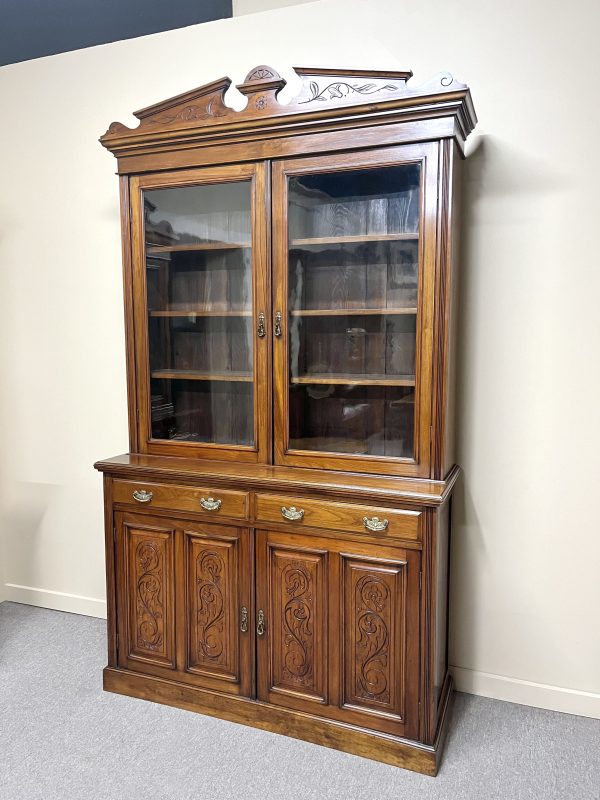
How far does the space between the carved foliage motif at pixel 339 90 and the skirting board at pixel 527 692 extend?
2.04 metres

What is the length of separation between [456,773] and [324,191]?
187 cm

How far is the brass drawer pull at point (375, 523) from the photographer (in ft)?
6.14

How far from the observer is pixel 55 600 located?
303cm

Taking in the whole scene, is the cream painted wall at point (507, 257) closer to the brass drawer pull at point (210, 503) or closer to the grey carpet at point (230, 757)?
the grey carpet at point (230, 757)

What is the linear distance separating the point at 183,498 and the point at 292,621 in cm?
56

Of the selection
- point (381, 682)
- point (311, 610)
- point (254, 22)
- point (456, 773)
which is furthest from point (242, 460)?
point (254, 22)

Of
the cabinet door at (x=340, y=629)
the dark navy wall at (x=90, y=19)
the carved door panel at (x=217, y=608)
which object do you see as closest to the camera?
the cabinet door at (x=340, y=629)

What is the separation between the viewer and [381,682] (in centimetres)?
194

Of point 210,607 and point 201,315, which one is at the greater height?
point 201,315

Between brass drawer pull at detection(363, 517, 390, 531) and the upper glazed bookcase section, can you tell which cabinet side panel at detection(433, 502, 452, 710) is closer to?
brass drawer pull at detection(363, 517, 390, 531)

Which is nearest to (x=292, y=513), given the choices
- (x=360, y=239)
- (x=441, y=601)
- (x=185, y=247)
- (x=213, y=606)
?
(x=213, y=606)

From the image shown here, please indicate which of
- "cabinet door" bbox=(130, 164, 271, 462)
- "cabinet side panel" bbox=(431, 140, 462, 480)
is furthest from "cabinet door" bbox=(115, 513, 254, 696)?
"cabinet side panel" bbox=(431, 140, 462, 480)

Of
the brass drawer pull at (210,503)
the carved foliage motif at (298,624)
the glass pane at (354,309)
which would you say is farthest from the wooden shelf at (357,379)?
the carved foliage motif at (298,624)

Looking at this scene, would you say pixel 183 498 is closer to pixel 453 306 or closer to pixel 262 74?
pixel 453 306
